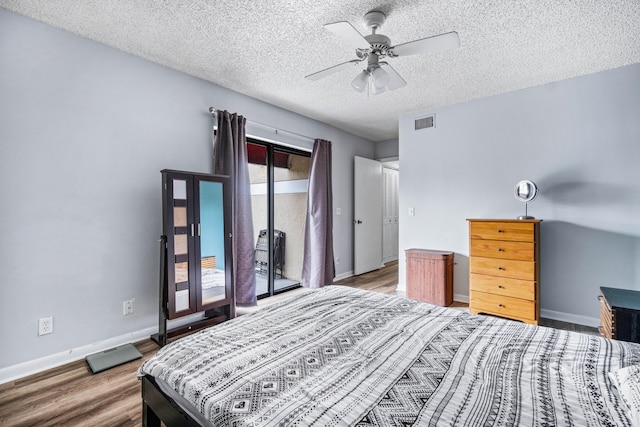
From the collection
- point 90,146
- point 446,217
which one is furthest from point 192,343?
point 446,217

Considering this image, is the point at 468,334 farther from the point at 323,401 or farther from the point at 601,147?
the point at 601,147

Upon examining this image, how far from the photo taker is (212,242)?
9.59 ft

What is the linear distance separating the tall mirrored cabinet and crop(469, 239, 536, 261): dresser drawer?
2.58m

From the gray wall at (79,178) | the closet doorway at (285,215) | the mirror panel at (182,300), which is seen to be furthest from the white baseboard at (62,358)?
the closet doorway at (285,215)

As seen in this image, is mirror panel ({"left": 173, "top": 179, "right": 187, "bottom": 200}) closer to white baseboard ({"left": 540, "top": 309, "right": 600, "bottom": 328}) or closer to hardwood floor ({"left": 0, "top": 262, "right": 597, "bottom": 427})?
hardwood floor ({"left": 0, "top": 262, "right": 597, "bottom": 427})

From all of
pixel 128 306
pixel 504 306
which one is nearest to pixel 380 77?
pixel 504 306

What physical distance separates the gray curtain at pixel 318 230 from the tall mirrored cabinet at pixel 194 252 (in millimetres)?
1530

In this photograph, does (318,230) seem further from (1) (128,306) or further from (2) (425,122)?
(1) (128,306)

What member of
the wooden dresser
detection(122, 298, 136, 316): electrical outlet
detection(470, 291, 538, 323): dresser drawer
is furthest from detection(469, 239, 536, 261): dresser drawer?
detection(122, 298, 136, 316): electrical outlet

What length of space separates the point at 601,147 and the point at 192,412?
13.0 ft

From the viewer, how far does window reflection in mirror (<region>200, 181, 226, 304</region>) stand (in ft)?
9.30

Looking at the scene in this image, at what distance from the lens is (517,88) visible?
11.0ft

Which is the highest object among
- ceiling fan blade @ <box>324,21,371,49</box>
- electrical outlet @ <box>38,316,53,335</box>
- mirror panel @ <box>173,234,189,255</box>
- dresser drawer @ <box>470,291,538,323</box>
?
ceiling fan blade @ <box>324,21,371,49</box>

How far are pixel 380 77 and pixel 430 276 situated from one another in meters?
2.45
